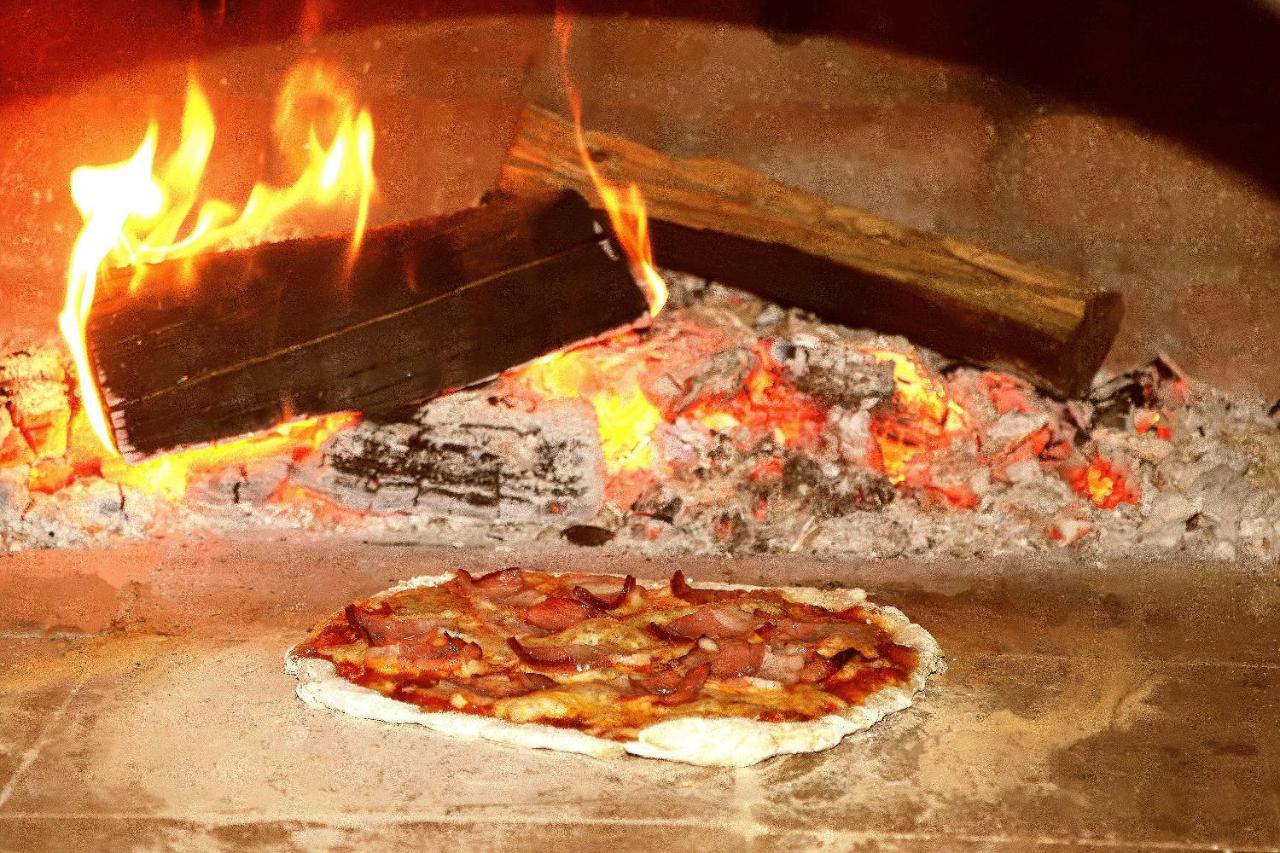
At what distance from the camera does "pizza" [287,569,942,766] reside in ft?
9.53

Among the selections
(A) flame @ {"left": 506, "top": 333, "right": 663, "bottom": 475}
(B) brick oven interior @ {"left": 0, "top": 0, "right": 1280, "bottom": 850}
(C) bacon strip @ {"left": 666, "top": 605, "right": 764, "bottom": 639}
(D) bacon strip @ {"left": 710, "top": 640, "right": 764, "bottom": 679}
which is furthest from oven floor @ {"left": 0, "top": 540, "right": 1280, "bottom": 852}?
(A) flame @ {"left": 506, "top": 333, "right": 663, "bottom": 475}

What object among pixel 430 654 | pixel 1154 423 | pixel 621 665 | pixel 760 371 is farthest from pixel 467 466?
pixel 1154 423

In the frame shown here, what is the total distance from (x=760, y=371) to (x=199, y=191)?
223cm

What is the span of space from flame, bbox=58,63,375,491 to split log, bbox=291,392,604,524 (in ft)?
2.31

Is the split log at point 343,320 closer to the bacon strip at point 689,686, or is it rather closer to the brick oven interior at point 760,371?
the brick oven interior at point 760,371

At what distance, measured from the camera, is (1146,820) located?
2.67 metres

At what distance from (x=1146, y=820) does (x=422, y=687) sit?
1.70 m

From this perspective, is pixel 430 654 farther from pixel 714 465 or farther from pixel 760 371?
pixel 760 371

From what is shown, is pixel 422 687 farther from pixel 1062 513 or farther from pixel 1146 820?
pixel 1062 513

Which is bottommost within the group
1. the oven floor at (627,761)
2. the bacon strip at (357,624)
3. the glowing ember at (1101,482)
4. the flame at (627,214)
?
the oven floor at (627,761)

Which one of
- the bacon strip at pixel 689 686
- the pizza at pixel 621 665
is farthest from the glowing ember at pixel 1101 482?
the bacon strip at pixel 689 686

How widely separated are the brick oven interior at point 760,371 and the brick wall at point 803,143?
1 centimetres

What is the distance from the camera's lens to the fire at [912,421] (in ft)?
15.0

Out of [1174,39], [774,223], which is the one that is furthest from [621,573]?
[1174,39]
